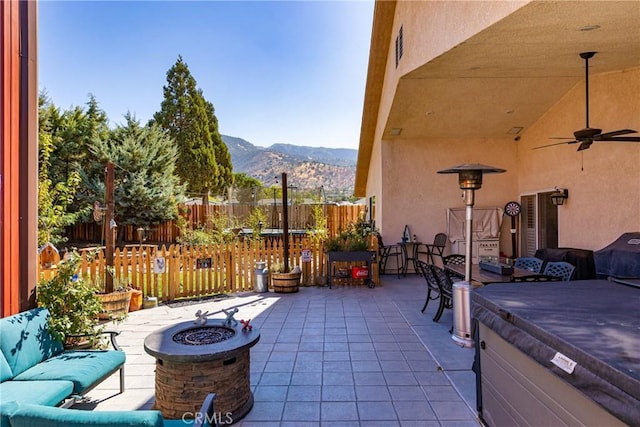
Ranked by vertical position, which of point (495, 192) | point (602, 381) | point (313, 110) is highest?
point (313, 110)

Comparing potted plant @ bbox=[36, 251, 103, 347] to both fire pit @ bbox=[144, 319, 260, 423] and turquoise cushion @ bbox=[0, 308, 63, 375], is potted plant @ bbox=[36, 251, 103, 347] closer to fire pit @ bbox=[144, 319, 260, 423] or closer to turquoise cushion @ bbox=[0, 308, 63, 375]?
turquoise cushion @ bbox=[0, 308, 63, 375]

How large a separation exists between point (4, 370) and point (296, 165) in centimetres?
5624

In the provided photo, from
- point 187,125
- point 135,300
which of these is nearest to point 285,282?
point 135,300

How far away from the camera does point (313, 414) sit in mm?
2719

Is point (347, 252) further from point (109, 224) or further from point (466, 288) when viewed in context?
point (109, 224)

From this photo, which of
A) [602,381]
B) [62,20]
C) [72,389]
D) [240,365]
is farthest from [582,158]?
[62,20]

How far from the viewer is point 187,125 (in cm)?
2036

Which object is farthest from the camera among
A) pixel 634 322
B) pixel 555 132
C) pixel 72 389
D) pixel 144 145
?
pixel 144 145

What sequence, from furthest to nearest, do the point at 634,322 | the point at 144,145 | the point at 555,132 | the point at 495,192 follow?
the point at 144,145 < the point at 495,192 < the point at 555,132 < the point at 634,322

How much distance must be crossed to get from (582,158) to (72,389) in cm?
828

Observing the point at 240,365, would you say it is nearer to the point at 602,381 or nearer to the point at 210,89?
the point at 602,381

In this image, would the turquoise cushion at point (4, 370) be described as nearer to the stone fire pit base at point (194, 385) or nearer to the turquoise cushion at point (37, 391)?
the turquoise cushion at point (37, 391)

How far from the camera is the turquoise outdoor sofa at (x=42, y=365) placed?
2.25 metres

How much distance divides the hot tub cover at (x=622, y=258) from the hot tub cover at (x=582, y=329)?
2415mm
